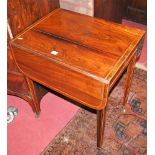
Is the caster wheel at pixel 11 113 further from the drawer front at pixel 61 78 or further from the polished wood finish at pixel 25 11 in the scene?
the polished wood finish at pixel 25 11

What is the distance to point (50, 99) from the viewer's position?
2.26m

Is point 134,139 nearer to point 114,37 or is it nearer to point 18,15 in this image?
point 114,37

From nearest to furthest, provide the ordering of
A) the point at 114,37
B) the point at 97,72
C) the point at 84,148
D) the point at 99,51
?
the point at 97,72 < the point at 99,51 < the point at 114,37 < the point at 84,148

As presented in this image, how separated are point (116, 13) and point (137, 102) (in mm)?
1202

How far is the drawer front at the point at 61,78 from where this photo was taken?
1327mm

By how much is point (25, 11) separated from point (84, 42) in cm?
52

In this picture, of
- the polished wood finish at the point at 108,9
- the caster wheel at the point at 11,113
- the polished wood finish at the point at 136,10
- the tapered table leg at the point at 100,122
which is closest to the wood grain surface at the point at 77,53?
the tapered table leg at the point at 100,122

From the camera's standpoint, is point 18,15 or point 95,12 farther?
point 95,12

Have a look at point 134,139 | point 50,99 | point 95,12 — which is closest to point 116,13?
point 95,12

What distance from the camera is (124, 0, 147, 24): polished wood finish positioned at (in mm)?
3133

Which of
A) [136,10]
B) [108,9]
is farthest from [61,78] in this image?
[136,10]

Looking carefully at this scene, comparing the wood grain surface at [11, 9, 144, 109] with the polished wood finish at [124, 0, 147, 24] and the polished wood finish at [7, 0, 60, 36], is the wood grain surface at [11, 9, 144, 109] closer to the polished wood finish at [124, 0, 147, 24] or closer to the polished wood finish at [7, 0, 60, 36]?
the polished wood finish at [7, 0, 60, 36]

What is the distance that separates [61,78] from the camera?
1438 millimetres

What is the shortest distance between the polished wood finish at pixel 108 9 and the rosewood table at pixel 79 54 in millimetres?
515
